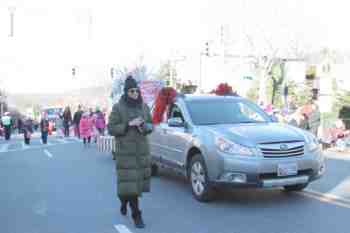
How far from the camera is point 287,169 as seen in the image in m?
7.25

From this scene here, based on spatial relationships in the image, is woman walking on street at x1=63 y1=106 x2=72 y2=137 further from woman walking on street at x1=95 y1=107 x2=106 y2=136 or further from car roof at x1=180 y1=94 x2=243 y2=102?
car roof at x1=180 y1=94 x2=243 y2=102

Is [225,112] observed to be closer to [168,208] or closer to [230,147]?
[230,147]

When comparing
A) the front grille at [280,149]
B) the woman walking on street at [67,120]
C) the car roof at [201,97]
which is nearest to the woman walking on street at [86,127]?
the woman walking on street at [67,120]

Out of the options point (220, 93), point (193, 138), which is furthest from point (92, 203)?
point (220, 93)

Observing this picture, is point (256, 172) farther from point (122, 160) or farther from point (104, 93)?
point (104, 93)

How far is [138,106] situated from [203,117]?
2.22 m

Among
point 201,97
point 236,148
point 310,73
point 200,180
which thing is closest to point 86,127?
point 201,97

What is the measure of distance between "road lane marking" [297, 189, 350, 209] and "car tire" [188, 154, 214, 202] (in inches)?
66.6

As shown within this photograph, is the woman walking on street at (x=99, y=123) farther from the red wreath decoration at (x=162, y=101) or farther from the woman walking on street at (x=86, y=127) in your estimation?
the red wreath decoration at (x=162, y=101)

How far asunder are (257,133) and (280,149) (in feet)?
1.45

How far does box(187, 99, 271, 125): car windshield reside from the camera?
28.0 feet

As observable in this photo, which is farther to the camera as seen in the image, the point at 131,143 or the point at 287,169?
the point at 287,169

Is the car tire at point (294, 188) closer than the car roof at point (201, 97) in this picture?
Yes

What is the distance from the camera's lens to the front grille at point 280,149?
7.22 metres
